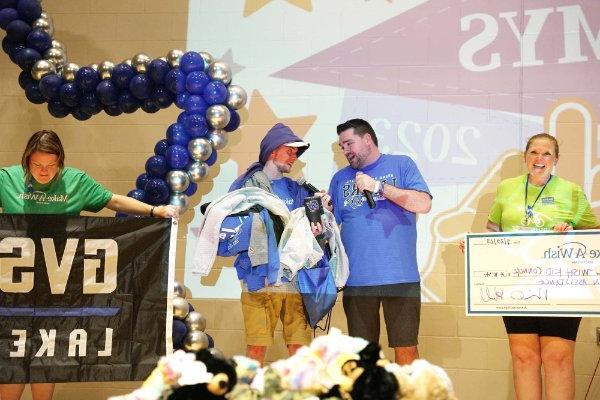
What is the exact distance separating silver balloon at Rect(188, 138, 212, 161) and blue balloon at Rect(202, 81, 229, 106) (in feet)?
0.76

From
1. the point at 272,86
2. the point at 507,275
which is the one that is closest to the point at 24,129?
the point at 272,86

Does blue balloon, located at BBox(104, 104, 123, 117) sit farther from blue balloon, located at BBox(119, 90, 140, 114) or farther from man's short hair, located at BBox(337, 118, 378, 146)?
man's short hair, located at BBox(337, 118, 378, 146)

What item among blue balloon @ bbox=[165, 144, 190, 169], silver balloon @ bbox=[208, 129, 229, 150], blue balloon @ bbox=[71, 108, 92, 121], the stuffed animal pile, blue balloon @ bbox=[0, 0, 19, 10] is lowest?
the stuffed animal pile

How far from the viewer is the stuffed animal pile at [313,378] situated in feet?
4.51

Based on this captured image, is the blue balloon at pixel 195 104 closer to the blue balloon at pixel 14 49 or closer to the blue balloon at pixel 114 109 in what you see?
the blue balloon at pixel 114 109

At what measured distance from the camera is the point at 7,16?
4.88 metres

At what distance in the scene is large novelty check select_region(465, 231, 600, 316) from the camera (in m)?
4.09

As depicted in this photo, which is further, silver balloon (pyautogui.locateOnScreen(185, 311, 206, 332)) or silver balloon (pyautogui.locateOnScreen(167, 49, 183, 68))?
silver balloon (pyautogui.locateOnScreen(167, 49, 183, 68))

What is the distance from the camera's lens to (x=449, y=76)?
5262 mm

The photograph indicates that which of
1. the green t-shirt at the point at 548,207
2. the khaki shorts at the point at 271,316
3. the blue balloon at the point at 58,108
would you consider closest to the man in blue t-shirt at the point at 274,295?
the khaki shorts at the point at 271,316

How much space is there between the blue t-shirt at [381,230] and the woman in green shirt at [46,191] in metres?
0.97

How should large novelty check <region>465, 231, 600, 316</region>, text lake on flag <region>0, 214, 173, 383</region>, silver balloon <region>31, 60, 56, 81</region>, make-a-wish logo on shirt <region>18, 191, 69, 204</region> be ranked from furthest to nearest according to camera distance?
silver balloon <region>31, 60, 56, 81</region>, large novelty check <region>465, 231, 600, 316</region>, make-a-wish logo on shirt <region>18, 191, 69, 204</region>, text lake on flag <region>0, 214, 173, 383</region>

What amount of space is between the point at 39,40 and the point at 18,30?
14 centimetres

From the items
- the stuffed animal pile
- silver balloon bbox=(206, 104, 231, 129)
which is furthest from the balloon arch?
the stuffed animal pile
